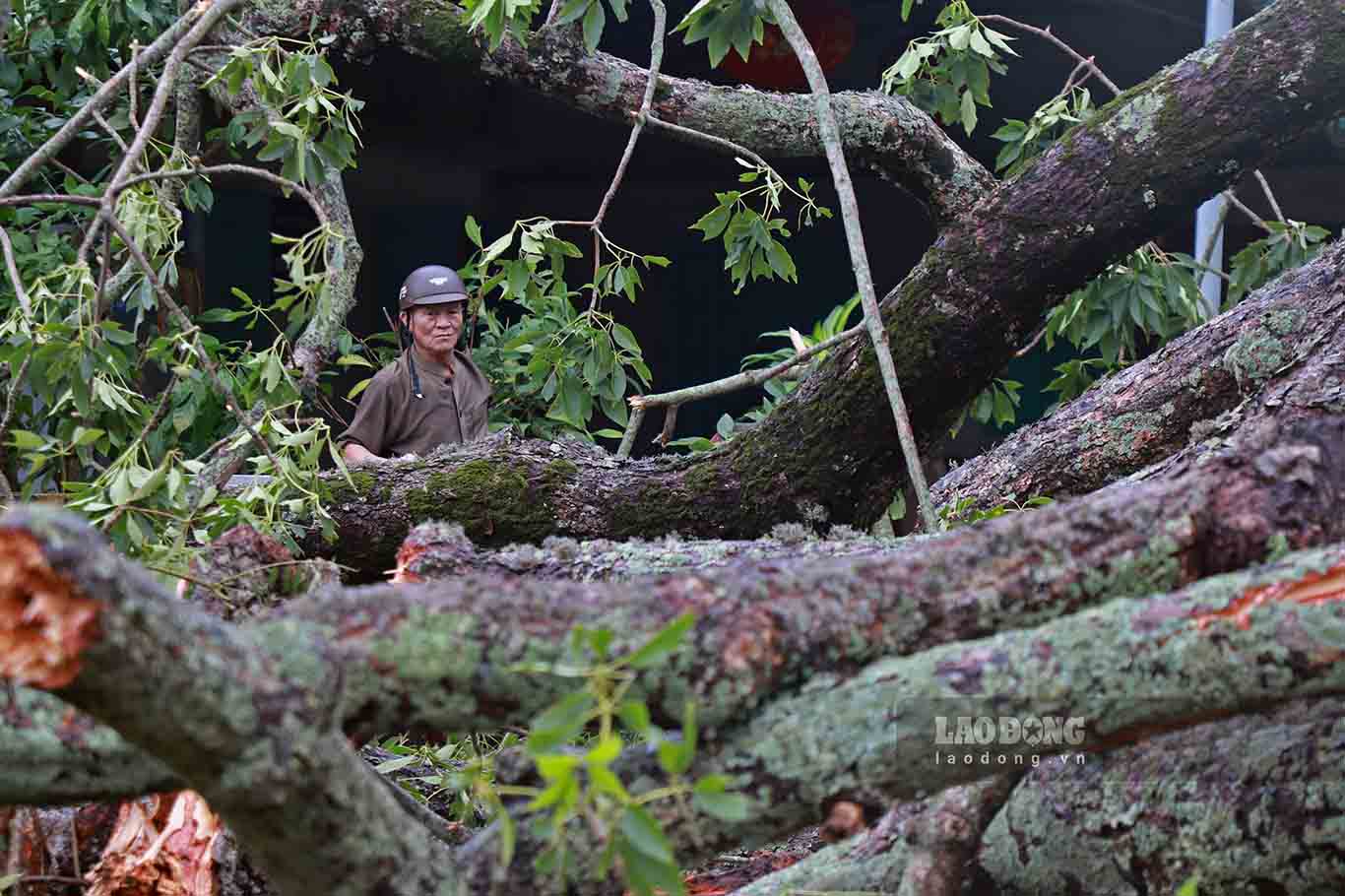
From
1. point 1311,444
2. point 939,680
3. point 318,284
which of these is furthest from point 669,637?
point 318,284

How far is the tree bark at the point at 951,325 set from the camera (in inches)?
109

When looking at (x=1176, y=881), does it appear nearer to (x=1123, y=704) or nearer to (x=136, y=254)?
(x=1123, y=704)

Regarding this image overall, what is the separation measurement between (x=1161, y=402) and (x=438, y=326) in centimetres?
217

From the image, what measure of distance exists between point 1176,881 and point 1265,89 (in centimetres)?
172

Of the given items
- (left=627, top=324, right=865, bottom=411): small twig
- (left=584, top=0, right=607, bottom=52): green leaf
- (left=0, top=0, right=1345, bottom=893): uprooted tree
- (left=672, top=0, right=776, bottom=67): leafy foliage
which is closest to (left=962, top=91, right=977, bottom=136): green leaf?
(left=0, top=0, right=1345, bottom=893): uprooted tree

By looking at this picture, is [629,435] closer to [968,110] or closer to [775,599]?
[968,110]

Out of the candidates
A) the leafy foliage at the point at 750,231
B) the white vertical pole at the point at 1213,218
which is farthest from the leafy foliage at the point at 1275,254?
the leafy foliage at the point at 750,231

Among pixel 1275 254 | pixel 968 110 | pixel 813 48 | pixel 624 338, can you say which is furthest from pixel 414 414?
pixel 813 48

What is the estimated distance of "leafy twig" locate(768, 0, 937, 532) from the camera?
243 centimetres

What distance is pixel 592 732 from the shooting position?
2465 millimetres

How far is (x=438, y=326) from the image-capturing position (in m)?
4.28

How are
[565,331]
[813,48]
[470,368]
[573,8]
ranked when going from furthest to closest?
[813,48] → [470,368] → [565,331] → [573,8]

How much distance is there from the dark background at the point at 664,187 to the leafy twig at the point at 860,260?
3194mm

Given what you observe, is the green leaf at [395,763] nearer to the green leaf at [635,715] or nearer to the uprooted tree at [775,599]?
the uprooted tree at [775,599]
